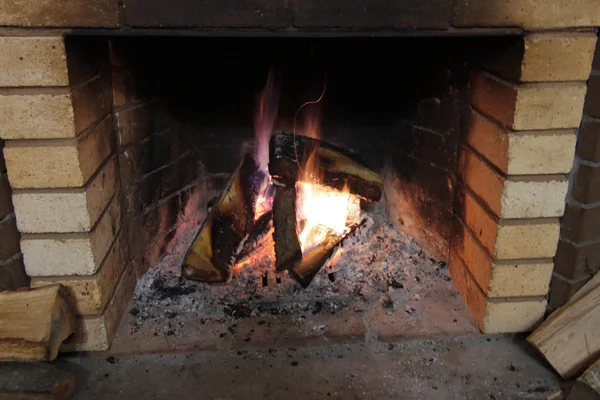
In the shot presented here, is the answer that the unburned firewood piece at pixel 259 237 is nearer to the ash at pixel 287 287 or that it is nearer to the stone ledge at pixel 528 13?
the ash at pixel 287 287

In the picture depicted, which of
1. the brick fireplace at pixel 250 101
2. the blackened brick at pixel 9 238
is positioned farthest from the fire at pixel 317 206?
the blackened brick at pixel 9 238

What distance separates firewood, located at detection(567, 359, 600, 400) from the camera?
64.3 inches

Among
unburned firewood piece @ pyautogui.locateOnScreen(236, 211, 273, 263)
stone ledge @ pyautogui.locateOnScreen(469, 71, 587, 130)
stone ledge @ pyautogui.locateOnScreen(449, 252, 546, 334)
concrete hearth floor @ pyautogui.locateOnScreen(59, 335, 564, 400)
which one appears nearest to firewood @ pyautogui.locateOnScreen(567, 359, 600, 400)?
concrete hearth floor @ pyautogui.locateOnScreen(59, 335, 564, 400)

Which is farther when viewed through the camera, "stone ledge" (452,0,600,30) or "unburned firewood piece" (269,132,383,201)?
"unburned firewood piece" (269,132,383,201)

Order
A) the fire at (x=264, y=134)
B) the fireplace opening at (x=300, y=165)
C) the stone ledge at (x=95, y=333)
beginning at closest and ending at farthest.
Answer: the stone ledge at (x=95, y=333)
the fireplace opening at (x=300, y=165)
the fire at (x=264, y=134)

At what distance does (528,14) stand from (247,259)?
57.1 inches

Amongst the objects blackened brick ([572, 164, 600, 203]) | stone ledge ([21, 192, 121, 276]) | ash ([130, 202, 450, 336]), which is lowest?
ash ([130, 202, 450, 336])

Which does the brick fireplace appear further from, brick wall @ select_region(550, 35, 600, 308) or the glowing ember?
the glowing ember

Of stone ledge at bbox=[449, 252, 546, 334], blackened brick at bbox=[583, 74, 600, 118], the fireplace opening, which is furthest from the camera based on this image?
the fireplace opening

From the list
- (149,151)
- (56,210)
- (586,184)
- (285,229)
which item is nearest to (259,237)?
(285,229)

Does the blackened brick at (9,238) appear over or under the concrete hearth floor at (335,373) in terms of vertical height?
over

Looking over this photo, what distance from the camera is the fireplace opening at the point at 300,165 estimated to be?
6.85ft

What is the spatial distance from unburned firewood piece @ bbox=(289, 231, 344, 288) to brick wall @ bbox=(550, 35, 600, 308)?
Answer: 0.88m

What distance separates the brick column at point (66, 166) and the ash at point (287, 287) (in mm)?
227
